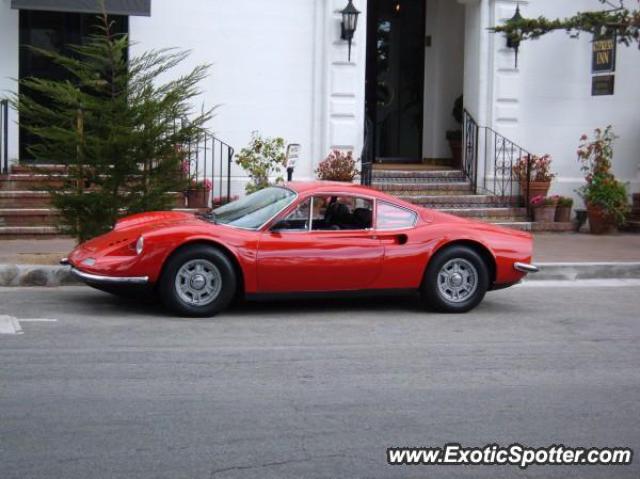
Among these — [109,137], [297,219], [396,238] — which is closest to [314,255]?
[297,219]

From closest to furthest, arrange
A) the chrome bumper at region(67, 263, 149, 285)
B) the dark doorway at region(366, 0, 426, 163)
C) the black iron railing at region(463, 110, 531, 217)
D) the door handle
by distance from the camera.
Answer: the chrome bumper at region(67, 263, 149, 285), the door handle, the black iron railing at region(463, 110, 531, 217), the dark doorway at region(366, 0, 426, 163)

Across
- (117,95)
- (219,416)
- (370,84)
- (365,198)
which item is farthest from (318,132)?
(219,416)

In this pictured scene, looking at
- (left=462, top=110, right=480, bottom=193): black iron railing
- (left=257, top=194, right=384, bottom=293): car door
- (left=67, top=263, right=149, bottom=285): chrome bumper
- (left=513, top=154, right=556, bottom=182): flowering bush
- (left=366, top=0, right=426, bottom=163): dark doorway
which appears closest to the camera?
(left=67, top=263, right=149, bottom=285): chrome bumper

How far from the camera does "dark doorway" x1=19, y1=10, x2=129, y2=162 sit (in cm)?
1524

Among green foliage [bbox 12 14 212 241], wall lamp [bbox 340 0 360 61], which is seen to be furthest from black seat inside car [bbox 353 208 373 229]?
wall lamp [bbox 340 0 360 61]

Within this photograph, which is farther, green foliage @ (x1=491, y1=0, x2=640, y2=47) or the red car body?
green foliage @ (x1=491, y1=0, x2=640, y2=47)

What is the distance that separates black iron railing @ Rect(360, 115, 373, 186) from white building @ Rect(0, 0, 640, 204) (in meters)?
0.13

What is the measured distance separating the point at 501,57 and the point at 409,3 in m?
2.38

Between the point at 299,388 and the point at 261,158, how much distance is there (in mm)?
9236

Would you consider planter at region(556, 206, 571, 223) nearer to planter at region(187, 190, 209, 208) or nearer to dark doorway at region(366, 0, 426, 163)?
dark doorway at region(366, 0, 426, 163)

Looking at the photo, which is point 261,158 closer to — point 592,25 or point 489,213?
point 489,213

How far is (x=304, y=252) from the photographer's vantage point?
923 centimetres

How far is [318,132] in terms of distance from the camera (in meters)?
16.2

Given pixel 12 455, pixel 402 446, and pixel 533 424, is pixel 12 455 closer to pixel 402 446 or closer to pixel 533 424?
pixel 402 446
